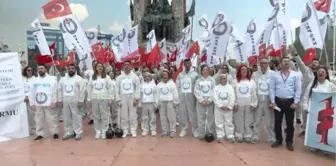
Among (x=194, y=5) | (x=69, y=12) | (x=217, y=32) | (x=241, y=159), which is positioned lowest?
(x=241, y=159)

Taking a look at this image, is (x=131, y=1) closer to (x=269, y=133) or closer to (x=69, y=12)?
(x=69, y=12)

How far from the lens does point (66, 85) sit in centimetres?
772

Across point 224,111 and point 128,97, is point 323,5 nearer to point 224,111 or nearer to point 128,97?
point 224,111

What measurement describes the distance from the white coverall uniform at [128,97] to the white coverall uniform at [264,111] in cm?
276

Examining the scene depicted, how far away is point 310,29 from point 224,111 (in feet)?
A: 8.44

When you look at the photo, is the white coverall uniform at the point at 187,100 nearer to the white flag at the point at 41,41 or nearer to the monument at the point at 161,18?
the white flag at the point at 41,41

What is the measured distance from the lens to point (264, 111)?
709 cm

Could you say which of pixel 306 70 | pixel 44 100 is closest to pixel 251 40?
pixel 306 70

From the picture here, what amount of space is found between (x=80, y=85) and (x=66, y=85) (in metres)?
0.31

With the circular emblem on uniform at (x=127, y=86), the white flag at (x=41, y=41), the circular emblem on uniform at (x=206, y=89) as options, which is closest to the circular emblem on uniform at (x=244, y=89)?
the circular emblem on uniform at (x=206, y=89)

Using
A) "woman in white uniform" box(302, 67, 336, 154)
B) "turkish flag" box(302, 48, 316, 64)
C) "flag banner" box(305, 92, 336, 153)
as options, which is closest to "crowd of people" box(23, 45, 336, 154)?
"turkish flag" box(302, 48, 316, 64)

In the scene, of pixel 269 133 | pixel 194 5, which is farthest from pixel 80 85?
pixel 194 5

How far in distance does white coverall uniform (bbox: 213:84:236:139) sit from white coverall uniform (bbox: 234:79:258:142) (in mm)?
132

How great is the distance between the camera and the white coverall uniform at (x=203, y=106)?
761cm
